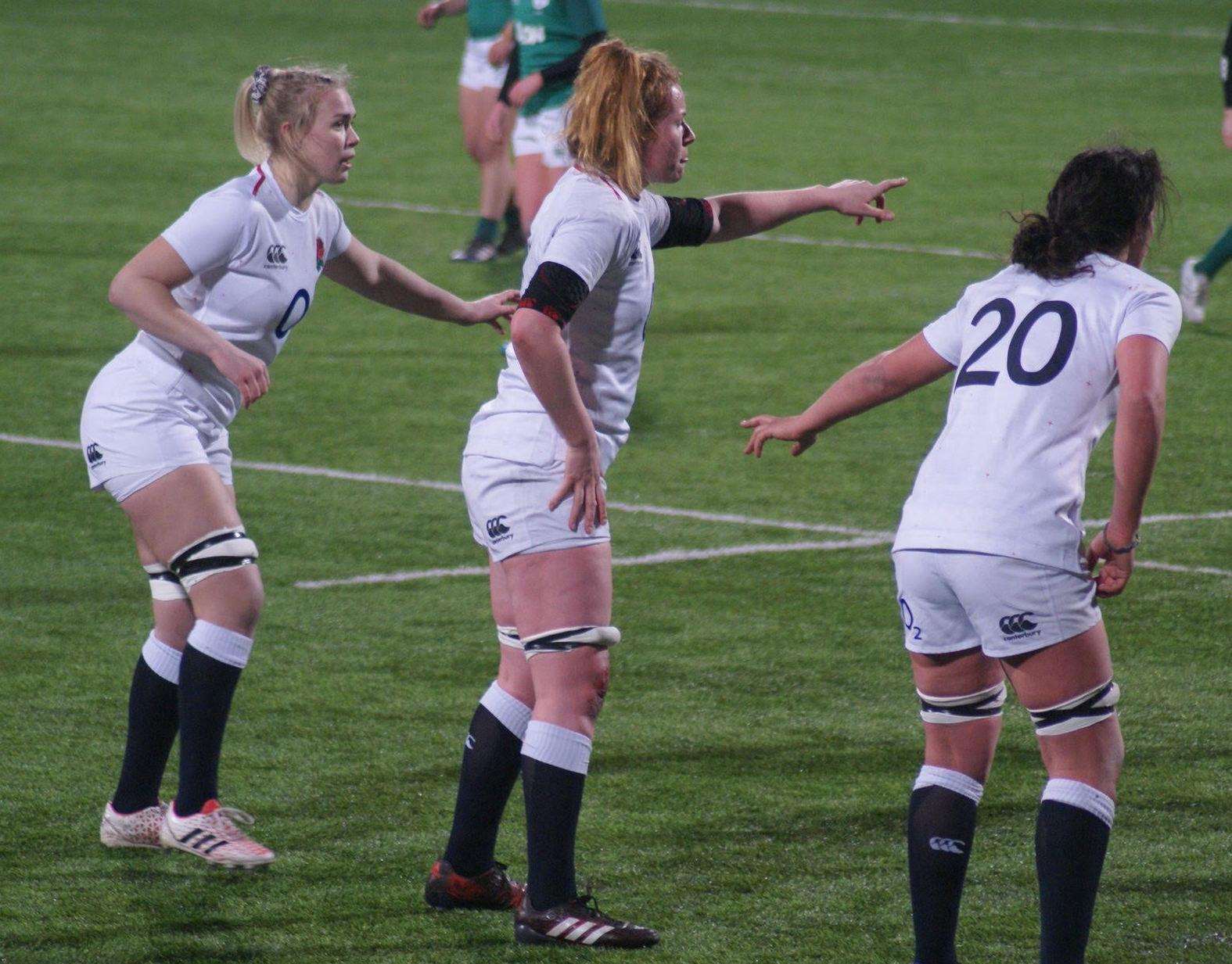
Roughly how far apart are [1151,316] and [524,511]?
1.38 m

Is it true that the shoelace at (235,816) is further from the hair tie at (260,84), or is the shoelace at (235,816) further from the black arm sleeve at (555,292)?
the hair tie at (260,84)

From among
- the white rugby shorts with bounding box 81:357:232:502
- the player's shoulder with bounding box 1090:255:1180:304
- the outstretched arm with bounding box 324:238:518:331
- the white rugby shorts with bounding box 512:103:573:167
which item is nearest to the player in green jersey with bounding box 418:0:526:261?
the white rugby shorts with bounding box 512:103:573:167

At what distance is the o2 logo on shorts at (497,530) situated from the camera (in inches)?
175

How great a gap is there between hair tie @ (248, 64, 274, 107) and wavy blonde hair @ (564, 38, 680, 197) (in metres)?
1.02

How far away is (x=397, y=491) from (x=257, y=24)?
1923cm

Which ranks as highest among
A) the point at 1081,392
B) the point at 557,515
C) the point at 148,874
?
the point at 1081,392

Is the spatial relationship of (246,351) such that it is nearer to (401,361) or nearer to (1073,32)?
(401,361)

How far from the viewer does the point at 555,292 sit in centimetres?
420

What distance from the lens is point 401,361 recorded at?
11.2 metres

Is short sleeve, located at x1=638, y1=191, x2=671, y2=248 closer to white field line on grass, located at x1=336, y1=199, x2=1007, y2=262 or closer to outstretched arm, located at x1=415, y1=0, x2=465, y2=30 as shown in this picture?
white field line on grass, located at x1=336, y1=199, x2=1007, y2=262

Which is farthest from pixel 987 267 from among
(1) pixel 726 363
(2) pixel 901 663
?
(2) pixel 901 663

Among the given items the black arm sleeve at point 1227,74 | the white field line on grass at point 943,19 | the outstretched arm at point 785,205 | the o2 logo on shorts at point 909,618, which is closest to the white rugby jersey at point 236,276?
the outstretched arm at point 785,205

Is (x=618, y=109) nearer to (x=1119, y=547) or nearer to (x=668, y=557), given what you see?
(x=1119, y=547)

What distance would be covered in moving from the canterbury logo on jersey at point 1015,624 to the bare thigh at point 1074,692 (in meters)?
0.06
